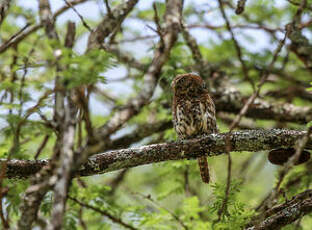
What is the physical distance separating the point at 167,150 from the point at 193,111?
1174mm

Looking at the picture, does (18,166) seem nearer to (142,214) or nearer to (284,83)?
(142,214)

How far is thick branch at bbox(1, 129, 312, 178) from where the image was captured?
353cm

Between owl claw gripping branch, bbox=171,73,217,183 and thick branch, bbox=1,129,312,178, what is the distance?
994 millimetres

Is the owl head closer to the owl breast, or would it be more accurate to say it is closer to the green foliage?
the owl breast

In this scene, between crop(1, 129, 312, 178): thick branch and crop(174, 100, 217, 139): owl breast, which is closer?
crop(1, 129, 312, 178): thick branch

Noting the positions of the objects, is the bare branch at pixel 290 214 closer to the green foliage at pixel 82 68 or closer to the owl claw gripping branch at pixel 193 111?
the owl claw gripping branch at pixel 193 111

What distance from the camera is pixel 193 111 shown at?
4680 mm

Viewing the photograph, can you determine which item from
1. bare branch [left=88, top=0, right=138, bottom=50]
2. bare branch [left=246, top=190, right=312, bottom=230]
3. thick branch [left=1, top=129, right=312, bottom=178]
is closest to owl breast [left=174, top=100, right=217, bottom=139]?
thick branch [left=1, top=129, right=312, bottom=178]

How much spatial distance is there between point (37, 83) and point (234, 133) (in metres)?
1.71

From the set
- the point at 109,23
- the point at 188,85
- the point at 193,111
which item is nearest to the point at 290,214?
the point at 193,111

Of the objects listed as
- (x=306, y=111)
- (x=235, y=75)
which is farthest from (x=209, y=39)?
(x=306, y=111)

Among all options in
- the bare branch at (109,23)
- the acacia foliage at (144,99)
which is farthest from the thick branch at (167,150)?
the bare branch at (109,23)

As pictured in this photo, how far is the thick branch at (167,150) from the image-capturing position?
139 inches

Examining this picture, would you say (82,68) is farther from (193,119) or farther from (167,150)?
(193,119)
